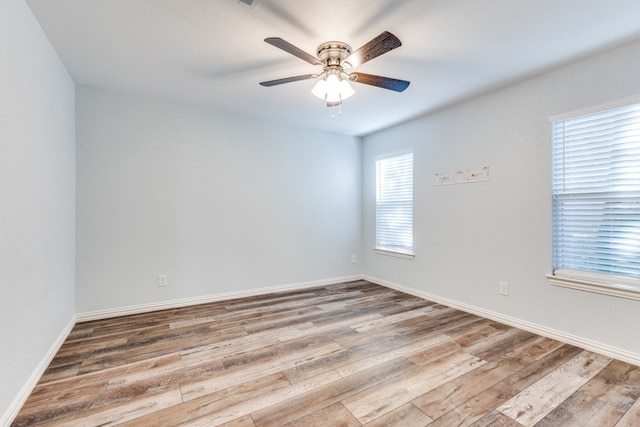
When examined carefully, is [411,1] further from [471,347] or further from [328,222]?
[328,222]

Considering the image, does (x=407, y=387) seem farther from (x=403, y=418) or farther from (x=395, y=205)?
(x=395, y=205)

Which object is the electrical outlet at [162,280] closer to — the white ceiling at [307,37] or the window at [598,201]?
the white ceiling at [307,37]

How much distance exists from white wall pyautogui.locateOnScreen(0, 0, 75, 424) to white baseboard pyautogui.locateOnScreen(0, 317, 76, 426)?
3cm

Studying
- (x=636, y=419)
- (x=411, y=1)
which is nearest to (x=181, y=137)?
(x=411, y=1)

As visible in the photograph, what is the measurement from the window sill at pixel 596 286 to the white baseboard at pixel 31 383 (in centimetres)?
383

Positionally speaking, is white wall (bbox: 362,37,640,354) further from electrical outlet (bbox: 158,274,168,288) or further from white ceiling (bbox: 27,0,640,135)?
electrical outlet (bbox: 158,274,168,288)

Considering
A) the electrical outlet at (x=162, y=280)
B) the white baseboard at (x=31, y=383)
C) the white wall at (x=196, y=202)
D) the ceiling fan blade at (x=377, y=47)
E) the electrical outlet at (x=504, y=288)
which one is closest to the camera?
the white baseboard at (x=31, y=383)

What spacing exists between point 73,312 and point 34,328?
1101 millimetres

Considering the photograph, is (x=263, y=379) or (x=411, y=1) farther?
(x=263, y=379)

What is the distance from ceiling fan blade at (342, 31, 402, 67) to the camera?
1.62 m

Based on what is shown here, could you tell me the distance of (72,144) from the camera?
2.79 m

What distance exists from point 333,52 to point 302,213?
2427 millimetres

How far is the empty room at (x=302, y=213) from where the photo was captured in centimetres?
172

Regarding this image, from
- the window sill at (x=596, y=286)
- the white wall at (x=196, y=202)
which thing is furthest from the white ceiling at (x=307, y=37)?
the window sill at (x=596, y=286)
